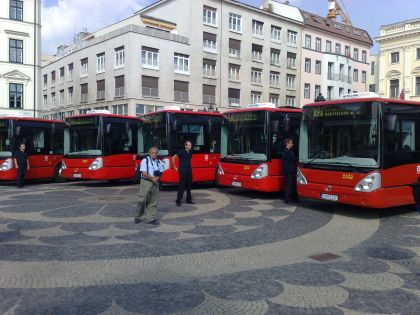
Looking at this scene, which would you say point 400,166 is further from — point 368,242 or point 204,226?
point 204,226

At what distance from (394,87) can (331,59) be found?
1086 centimetres

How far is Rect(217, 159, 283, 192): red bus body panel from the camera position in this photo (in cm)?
1322

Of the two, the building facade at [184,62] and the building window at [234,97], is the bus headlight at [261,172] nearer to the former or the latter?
the building facade at [184,62]

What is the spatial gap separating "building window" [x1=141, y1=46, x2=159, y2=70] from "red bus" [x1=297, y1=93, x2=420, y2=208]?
106 feet

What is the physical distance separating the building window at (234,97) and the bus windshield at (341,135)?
123 feet

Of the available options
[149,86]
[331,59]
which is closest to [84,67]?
[149,86]

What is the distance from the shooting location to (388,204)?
408 inches

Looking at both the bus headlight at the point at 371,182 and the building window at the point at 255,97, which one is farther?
the building window at the point at 255,97

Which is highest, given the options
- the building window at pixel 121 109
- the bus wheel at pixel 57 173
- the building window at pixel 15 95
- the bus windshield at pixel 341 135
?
the building window at pixel 15 95

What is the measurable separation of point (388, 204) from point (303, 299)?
6.13 metres

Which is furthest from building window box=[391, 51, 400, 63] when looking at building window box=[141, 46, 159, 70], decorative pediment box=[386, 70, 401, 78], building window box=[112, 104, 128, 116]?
building window box=[112, 104, 128, 116]

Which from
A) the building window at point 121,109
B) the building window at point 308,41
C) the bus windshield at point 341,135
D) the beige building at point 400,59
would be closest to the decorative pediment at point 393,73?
the beige building at point 400,59

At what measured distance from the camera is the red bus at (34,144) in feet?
56.9

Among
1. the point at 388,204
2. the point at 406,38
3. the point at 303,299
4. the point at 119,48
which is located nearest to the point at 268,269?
the point at 303,299
